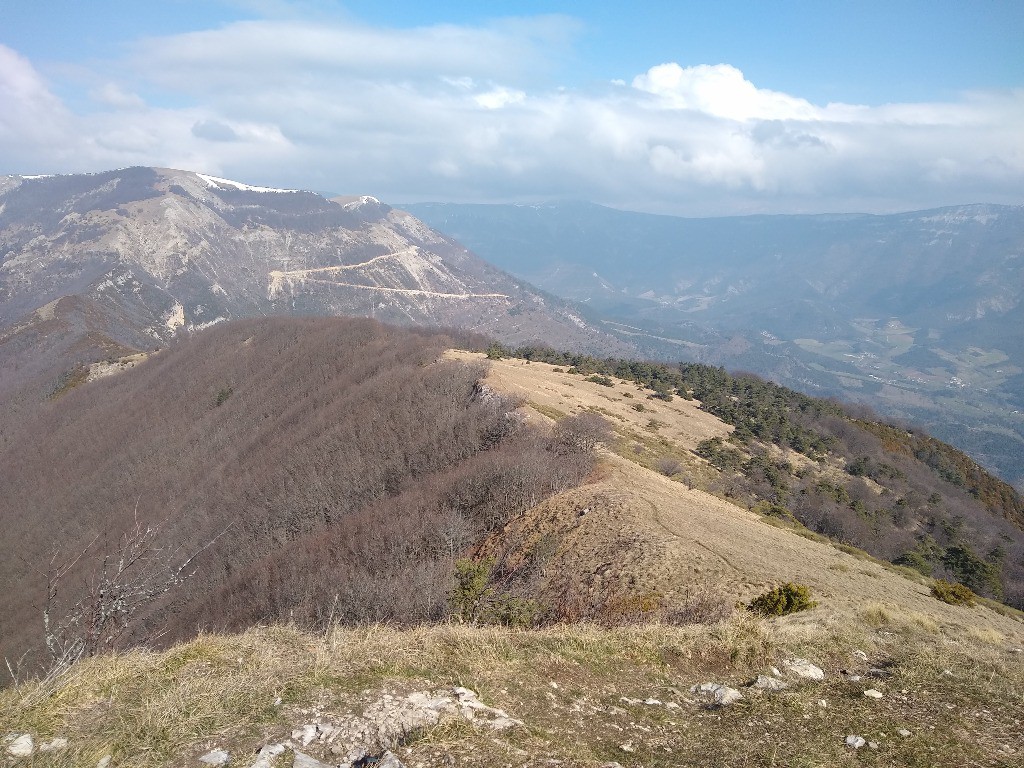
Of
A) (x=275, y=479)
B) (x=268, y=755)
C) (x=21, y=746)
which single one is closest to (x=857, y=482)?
(x=275, y=479)

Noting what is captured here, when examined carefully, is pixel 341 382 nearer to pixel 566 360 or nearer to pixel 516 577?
pixel 566 360

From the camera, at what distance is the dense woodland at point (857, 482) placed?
127ft

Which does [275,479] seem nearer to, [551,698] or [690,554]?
[690,554]

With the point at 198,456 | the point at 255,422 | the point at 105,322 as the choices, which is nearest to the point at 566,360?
the point at 255,422

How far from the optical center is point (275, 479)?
50.1 m

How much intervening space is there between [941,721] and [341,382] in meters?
67.2

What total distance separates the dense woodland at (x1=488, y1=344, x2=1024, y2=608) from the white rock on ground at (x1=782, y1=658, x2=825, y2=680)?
84.6ft

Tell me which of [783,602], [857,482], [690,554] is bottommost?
[857,482]

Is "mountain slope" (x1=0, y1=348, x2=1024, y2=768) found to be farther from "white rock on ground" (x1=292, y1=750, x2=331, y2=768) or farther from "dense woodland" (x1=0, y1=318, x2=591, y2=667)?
"dense woodland" (x1=0, y1=318, x2=591, y2=667)

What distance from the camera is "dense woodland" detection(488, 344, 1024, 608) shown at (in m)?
38.8

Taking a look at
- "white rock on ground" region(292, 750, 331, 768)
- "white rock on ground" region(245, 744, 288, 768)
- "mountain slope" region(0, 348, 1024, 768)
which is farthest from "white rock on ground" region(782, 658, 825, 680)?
"white rock on ground" region(245, 744, 288, 768)

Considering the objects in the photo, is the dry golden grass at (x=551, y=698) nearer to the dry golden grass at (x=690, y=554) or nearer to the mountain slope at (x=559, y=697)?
the mountain slope at (x=559, y=697)

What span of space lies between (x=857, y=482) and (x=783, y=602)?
4234 cm

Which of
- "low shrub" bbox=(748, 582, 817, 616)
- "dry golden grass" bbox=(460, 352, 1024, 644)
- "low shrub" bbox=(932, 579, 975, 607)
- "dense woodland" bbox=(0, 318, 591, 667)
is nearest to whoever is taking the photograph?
"low shrub" bbox=(748, 582, 817, 616)
